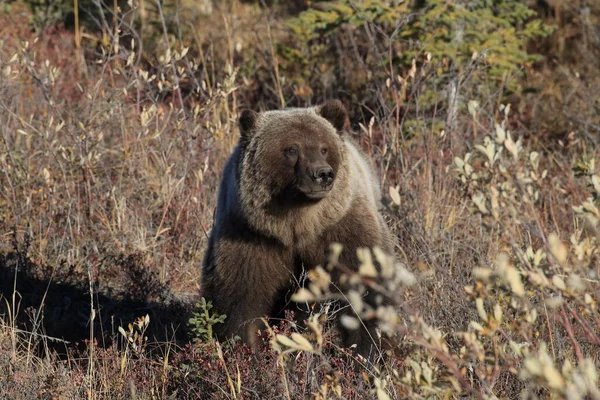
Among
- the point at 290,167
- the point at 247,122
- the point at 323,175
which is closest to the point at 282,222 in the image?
the point at 290,167

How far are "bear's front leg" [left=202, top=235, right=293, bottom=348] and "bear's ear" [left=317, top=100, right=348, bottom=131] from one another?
932mm

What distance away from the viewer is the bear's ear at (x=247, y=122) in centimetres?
548

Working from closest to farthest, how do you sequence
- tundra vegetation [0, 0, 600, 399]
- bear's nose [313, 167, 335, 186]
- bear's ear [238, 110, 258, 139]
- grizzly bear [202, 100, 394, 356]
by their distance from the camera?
tundra vegetation [0, 0, 600, 399], bear's nose [313, 167, 335, 186], grizzly bear [202, 100, 394, 356], bear's ear [238, 110, 258, 139]

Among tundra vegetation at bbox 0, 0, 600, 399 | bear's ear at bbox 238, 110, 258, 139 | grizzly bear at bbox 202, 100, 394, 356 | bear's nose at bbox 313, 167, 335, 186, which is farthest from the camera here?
bear's ear at bbox 238, 110, 258, 139

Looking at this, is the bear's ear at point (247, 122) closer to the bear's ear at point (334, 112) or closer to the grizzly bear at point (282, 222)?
the grizzly bear at point (282, 222)

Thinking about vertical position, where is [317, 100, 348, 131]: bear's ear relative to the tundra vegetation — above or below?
above

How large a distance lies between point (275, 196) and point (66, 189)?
3.00 metres

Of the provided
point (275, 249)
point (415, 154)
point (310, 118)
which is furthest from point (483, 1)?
point (275, 249)

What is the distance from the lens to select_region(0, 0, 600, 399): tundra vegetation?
2.79 m

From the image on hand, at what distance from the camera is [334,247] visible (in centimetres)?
248

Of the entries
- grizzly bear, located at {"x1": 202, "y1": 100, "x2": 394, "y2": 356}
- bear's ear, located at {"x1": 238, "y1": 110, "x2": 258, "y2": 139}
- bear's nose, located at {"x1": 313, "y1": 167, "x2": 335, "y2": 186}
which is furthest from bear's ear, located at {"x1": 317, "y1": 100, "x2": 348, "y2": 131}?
bear's nose, located at {"x1": 313, "y1": 167, "x2": 335, "y2": 186}

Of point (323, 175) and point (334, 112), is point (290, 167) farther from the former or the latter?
point (334, 112)

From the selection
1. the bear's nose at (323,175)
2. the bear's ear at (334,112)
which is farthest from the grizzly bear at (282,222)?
the bear's ear at (334,112)

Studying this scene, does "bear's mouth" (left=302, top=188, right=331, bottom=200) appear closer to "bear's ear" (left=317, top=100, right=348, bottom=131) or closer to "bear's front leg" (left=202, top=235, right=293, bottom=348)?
"bear's front leg" (left=202, top=235, right=293, bottom=348)
